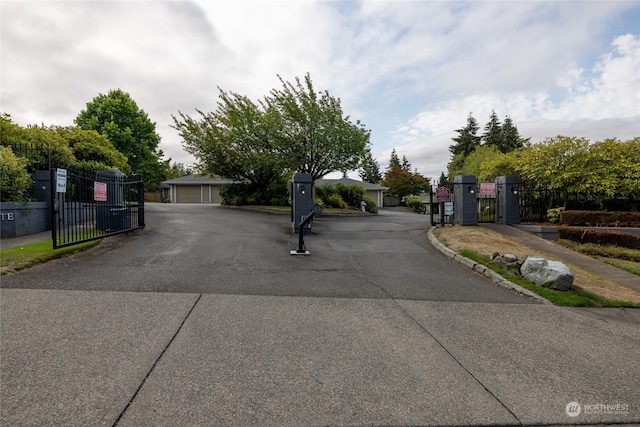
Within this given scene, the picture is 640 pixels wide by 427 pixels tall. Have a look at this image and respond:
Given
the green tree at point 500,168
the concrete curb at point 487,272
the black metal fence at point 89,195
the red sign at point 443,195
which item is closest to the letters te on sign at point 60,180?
the black metal fence at point 89,195

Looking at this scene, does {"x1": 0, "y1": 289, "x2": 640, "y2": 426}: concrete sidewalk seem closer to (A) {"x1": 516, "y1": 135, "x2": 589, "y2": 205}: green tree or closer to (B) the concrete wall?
(B) the concrete wall

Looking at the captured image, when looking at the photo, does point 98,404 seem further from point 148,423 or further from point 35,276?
point 35,276

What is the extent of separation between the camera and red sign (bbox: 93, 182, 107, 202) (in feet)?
29.9

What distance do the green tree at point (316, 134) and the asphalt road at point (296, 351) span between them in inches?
585

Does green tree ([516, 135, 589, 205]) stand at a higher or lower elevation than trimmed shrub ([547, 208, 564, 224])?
higher

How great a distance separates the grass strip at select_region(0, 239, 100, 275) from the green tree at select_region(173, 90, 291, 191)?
13801mm

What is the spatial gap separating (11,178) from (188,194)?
31111 mm

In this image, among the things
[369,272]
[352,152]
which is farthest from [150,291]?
[352,152]

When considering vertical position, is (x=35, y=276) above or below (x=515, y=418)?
above

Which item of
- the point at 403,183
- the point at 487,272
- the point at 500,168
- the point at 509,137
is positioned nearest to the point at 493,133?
the point at 509,137

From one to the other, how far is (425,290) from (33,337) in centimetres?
545

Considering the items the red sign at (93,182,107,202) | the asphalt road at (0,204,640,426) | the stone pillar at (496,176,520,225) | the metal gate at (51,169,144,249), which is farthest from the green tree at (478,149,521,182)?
the red sign at (93,182,107,202)

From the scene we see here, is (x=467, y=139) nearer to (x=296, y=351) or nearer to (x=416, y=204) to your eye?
(x=416, y=204)

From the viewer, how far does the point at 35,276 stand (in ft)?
18.9
